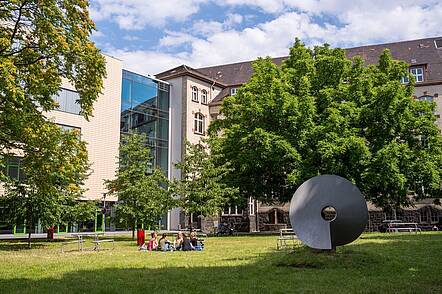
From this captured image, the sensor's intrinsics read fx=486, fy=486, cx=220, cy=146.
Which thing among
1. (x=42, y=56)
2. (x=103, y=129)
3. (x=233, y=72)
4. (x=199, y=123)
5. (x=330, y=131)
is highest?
(x=233, y=72)

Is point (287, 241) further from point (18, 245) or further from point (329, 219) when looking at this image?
point (18, 245)

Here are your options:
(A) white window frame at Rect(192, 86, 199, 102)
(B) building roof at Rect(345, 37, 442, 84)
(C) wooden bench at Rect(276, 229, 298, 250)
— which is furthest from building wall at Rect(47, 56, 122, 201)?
(B) building roof at Rect(345, 37, 442, 84)

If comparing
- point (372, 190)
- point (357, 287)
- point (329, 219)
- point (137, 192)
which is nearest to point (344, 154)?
point (372, 190)

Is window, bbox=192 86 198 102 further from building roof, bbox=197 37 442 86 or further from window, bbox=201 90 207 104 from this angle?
building roof, bbox=197 37 442 86

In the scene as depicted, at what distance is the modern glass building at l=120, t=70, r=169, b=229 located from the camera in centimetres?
4772

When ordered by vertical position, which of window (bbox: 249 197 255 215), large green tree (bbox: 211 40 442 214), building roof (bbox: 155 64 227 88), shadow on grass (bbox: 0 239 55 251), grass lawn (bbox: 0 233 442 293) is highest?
building roof (bbox: 155 64 227 88)

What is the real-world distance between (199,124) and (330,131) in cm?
2604

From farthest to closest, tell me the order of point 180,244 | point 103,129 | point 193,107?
point 193,107, point 103,129, point 180,244

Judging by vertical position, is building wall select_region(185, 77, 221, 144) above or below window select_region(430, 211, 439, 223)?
above

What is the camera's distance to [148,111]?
50.3m

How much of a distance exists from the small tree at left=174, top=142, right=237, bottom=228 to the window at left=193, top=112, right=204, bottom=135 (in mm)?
20172

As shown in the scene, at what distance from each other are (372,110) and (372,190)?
225 inches

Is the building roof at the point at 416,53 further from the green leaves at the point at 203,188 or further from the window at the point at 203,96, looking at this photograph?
the green leaves at the point at 203,188

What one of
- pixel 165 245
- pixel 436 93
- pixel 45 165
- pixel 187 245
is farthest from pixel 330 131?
pixel 436 93
